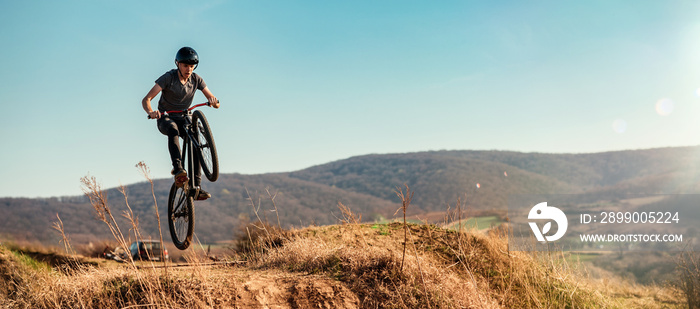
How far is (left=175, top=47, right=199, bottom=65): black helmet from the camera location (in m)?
7.70

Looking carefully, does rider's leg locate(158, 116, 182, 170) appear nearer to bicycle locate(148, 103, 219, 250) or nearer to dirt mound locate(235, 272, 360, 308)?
bicycle locate(148, 103, 219, 250)

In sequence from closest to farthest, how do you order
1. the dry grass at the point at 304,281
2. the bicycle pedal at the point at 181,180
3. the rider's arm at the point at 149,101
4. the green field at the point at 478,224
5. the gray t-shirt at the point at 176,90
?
the dry grass at the point at 304,281
the rider's arm at the point at 149,101
the gray t-shirt at the point at 176,90
the bicycle pedal at the point at 181,180
the green field at the point at 478,224

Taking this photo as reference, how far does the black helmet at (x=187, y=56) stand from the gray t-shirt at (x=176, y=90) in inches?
11.7

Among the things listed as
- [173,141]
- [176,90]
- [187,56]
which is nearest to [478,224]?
[173,141]

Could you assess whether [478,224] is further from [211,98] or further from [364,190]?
[364,190]

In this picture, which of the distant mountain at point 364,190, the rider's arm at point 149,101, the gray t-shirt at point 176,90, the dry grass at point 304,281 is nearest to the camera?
the dry grass at point 304,281

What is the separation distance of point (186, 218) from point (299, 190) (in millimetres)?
156466

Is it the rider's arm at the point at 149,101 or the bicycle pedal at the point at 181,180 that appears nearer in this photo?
the rider's arm at the point at 149,101

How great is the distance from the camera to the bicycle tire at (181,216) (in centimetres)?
817

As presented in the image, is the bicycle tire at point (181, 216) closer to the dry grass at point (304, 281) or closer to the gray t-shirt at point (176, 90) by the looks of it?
the dry grass at point (304, 281)

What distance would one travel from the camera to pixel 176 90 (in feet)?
26.1

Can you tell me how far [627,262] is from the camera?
8644cm

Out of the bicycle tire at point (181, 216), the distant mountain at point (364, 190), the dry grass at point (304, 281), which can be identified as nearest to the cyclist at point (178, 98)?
the bicycle tire at point (181, 216)

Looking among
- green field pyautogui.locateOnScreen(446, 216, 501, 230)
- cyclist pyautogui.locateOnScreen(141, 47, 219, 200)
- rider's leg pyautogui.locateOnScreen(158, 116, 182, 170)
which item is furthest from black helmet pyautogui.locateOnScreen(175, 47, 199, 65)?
green field pyautogui.locateOnScreen(446, 216, 501, 230)
